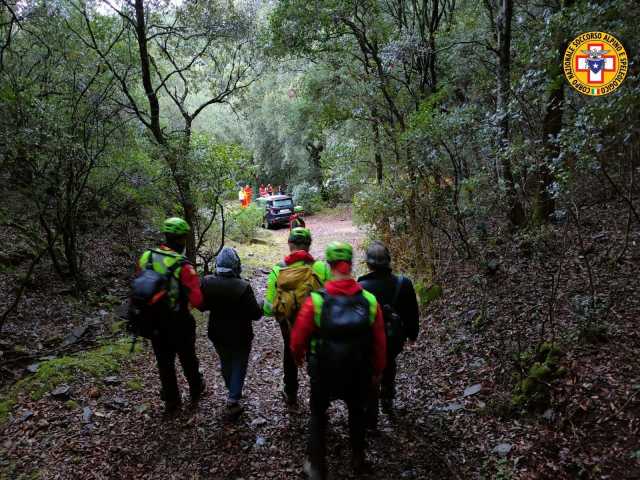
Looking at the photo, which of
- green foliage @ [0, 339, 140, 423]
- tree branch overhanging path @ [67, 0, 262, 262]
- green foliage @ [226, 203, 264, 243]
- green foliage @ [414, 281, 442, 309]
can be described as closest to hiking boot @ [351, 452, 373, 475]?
green foliage @ [0, 339, 140, 423]

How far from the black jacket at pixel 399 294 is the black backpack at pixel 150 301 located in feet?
6.39

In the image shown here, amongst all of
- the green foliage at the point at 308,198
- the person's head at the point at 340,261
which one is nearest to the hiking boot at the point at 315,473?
the person's head at the point at 340,261

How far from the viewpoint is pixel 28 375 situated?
569cm

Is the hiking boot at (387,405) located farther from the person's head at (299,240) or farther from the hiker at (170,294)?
the hiker at (170,294)

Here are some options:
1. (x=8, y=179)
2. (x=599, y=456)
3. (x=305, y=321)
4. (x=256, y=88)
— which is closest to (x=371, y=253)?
(x=305, y=321)

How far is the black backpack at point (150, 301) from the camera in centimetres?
400

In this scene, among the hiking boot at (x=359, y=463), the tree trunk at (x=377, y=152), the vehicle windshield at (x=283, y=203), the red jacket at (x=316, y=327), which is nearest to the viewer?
the red jacket at (x=316, y=327)

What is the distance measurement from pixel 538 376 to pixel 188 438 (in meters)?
3.61

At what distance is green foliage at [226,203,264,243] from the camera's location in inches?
693

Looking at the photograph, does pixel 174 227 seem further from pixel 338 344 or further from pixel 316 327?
pixel 338 344

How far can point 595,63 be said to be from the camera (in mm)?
4461

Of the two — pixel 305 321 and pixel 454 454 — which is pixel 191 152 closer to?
pixel 305 321

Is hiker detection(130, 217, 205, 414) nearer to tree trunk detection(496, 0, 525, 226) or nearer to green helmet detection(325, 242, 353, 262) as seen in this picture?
green helmet detection(325, 242, 353, 262)

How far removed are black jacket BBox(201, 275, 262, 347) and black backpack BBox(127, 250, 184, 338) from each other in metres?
0.36
